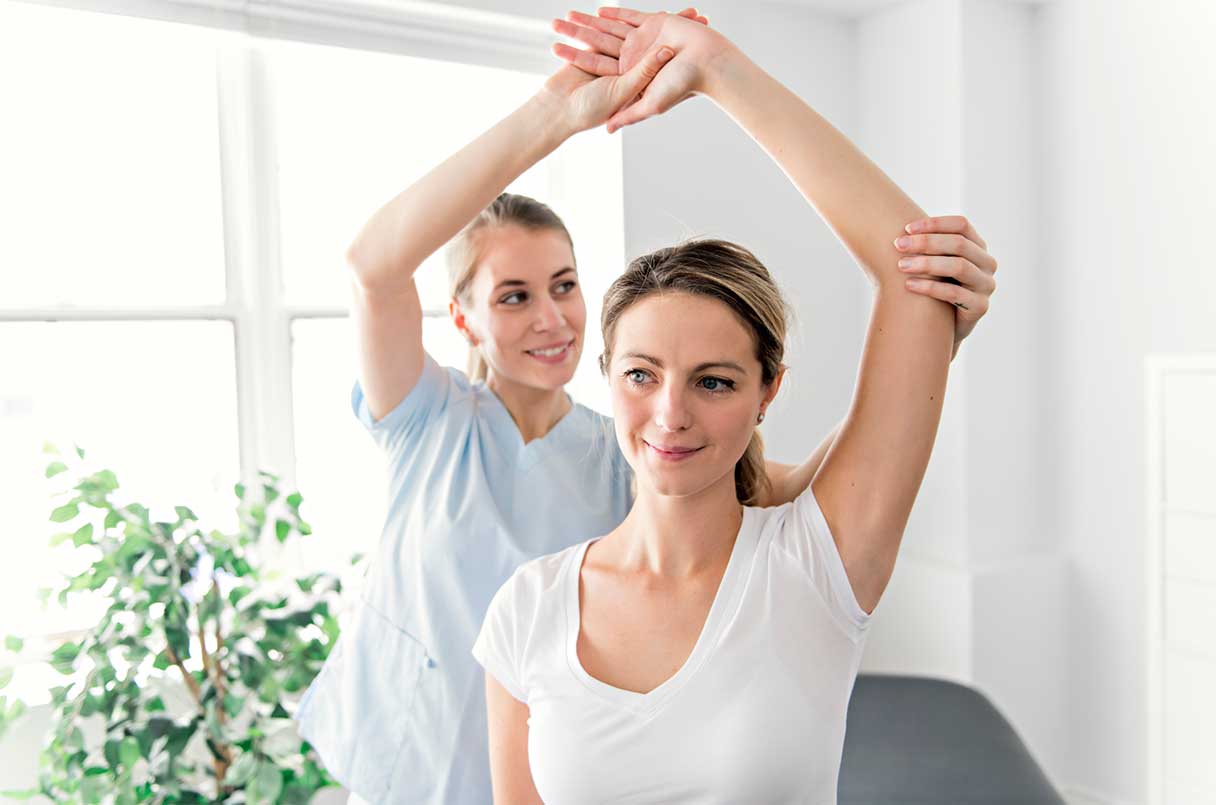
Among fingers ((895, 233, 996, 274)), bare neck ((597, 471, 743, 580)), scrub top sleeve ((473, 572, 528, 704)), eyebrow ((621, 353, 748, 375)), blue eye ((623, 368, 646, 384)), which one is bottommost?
scrub top sleeve ((473, 572, 528, 704))

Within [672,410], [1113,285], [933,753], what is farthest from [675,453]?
[1113,285]

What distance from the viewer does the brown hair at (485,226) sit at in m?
1.51

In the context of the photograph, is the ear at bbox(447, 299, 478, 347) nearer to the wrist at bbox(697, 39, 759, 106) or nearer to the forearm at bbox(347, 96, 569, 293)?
the forearm at bbox(347, 96, 569, 293)

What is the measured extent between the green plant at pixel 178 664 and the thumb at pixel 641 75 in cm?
126

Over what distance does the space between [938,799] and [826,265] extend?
5.45 feet

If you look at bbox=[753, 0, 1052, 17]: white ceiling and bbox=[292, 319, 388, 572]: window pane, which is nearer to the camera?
bbox=[292, 319, 388, 572]: window pane

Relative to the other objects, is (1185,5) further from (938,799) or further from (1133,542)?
(938,799)

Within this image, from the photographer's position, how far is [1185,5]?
2.69 meters

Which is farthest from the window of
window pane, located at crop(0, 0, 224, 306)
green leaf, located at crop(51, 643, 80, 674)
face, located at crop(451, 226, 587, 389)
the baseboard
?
the baseboard

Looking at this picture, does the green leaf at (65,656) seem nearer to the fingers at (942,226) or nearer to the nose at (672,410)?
the nose at (672,410)

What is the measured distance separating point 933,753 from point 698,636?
1567mm

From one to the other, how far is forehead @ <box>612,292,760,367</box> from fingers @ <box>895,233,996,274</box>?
0.63 ft

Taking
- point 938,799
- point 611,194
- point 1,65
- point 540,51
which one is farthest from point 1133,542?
point 1,65

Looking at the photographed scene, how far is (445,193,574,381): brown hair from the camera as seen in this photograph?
4.96 ft
